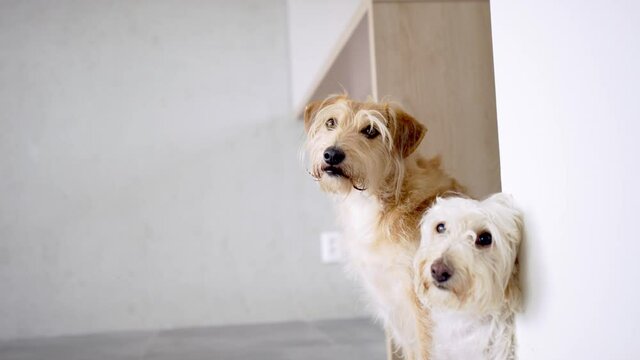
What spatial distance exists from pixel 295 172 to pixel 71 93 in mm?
1268

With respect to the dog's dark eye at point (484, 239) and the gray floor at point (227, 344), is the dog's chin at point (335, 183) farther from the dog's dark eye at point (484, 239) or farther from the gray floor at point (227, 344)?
the gray floor at point (227, 344)

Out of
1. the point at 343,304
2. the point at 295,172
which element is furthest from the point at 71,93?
the point at 343,304

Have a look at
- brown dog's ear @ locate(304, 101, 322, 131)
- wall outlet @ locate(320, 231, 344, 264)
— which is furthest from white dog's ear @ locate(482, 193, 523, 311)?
wall outlet @ locate(320, 231, 344, 264)

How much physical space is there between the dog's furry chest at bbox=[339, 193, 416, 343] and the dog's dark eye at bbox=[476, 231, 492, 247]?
38cm

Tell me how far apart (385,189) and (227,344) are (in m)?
1.51

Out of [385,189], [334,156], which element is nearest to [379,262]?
[385,189]

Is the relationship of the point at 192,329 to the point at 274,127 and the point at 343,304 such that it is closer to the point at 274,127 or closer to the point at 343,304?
the point at 343,304

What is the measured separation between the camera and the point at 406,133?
1527mm

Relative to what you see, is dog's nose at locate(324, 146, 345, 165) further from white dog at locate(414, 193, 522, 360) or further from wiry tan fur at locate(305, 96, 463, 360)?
white dog at locate(414, 193, 522, 360)

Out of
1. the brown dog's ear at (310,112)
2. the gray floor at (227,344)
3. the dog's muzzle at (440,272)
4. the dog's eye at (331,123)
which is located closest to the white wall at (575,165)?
the dog's muzzle at (440,272)

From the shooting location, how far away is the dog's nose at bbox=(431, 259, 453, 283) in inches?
40.1

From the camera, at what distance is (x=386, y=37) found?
5.69 feet

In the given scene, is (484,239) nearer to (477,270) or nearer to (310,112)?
(477,270)

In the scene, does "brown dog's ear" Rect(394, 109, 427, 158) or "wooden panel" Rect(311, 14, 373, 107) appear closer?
"brown dog's ear" Rect(394, 109, 427, 158)
